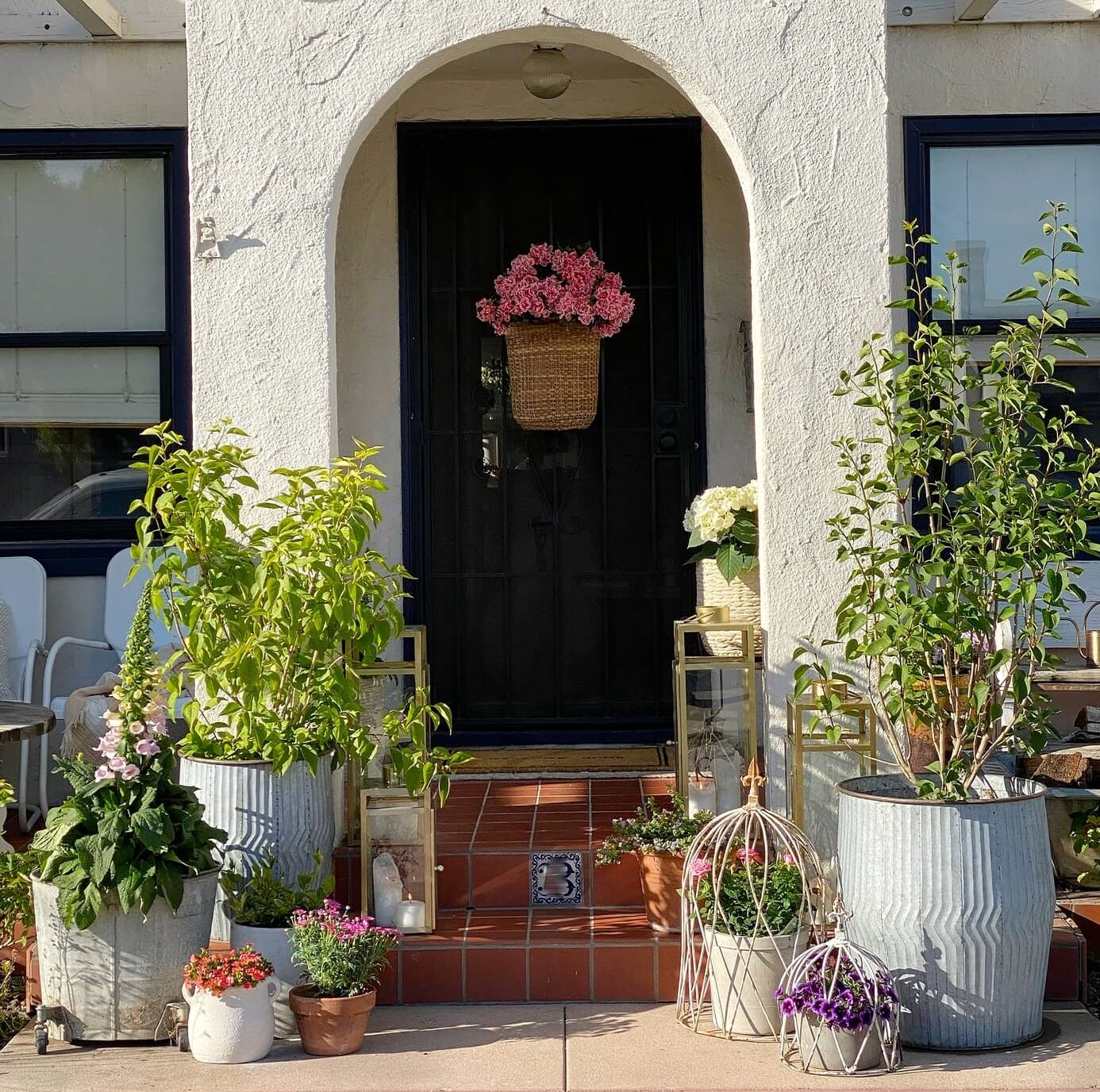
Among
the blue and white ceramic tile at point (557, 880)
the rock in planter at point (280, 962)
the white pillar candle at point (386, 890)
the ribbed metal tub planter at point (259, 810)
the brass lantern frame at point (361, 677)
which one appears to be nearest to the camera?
the rock in planter at point (280, 962)

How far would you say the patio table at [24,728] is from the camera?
4.63 m

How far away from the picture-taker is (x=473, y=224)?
596cm

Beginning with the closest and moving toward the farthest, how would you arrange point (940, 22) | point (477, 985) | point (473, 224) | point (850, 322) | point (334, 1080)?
point (334, 1080) < point (477, 985) < point (850, 322) < point (940, 22) < point (473, 224)

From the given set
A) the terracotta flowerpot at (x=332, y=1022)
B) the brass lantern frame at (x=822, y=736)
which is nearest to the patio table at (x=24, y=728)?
the terracotta flowerpot at (x=332, y=1022)

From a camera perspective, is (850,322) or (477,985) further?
(850,322)

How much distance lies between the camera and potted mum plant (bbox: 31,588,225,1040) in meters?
3.75

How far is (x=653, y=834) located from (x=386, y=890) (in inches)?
32.4

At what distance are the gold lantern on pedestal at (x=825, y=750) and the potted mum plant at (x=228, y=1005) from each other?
5.58 feet

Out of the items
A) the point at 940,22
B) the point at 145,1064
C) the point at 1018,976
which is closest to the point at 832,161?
the point at 940,22

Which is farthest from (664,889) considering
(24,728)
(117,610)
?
(117,610)

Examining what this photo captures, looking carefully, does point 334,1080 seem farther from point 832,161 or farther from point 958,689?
point 832,161

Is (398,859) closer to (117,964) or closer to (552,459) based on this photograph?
(117,964)

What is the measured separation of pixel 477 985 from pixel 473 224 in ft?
10.5

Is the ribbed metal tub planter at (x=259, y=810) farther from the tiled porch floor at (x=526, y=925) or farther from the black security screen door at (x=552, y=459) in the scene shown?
the black security screen door at (x=552, y=459)
